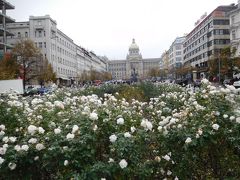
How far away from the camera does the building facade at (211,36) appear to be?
257 ft

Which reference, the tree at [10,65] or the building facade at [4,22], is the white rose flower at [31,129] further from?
the building facade at [4,22]

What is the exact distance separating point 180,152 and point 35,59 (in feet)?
195

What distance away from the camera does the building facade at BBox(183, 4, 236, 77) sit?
78312mm

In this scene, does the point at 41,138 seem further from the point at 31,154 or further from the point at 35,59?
the point at 35,59

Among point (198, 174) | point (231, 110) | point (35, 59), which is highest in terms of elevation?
point (35, 59)

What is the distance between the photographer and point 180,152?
17.4 ft

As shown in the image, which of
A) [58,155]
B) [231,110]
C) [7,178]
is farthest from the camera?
[231,110]

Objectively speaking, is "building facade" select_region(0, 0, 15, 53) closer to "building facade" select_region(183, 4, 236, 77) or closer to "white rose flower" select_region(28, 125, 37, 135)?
"building facade" select_region(183, 4, 236, 77)

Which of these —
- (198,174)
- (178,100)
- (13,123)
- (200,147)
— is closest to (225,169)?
(198,174)

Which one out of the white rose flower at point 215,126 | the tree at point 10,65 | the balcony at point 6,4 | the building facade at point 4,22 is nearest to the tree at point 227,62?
the tree at point 10,65

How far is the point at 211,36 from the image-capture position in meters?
81.1

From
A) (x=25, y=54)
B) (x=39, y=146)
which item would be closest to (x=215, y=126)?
(x=39, y=146)

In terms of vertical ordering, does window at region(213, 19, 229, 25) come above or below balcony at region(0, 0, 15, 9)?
below

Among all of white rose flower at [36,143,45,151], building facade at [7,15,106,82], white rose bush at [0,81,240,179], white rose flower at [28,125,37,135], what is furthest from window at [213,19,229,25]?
white rose flower at [36,143,45,151]
